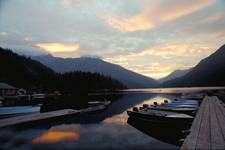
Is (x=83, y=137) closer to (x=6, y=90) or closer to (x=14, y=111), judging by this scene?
(x=14, y=111)

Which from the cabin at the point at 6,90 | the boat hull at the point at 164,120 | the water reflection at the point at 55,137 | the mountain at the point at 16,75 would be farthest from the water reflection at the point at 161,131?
the mountain at the point at 16,75

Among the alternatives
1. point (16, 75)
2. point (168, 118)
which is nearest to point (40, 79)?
point (16, 75)

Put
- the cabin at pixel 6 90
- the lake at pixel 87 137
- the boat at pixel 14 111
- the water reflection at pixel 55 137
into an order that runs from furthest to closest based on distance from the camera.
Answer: the cabin at pixel 6 90 < the boat at pixel 14 111 < the water reflection at pixel 55 137 < the lake at pixel 87 137

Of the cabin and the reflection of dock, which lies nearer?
the reflection of dock

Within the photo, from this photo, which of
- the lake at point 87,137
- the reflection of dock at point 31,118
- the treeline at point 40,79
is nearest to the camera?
the lake at point 87,137

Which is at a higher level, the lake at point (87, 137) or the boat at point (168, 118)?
the boat at point (168, 118)

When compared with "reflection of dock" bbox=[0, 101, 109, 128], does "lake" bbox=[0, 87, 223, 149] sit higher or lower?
lower

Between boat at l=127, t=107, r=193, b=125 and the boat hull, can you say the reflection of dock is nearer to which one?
the boat hull

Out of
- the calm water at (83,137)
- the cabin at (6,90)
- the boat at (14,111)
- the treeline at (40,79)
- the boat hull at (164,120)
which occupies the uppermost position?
the treeline at (40,79)

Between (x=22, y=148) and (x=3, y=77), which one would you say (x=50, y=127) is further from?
(x=3, y=77)

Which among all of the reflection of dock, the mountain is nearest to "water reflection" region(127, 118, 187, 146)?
the reflection of dock

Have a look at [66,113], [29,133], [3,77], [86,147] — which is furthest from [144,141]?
[3,77]

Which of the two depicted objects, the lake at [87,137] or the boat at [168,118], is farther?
the boat at [168,118]

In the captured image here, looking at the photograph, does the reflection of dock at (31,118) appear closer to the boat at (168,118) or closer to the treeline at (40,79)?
the boat at (168,118)
